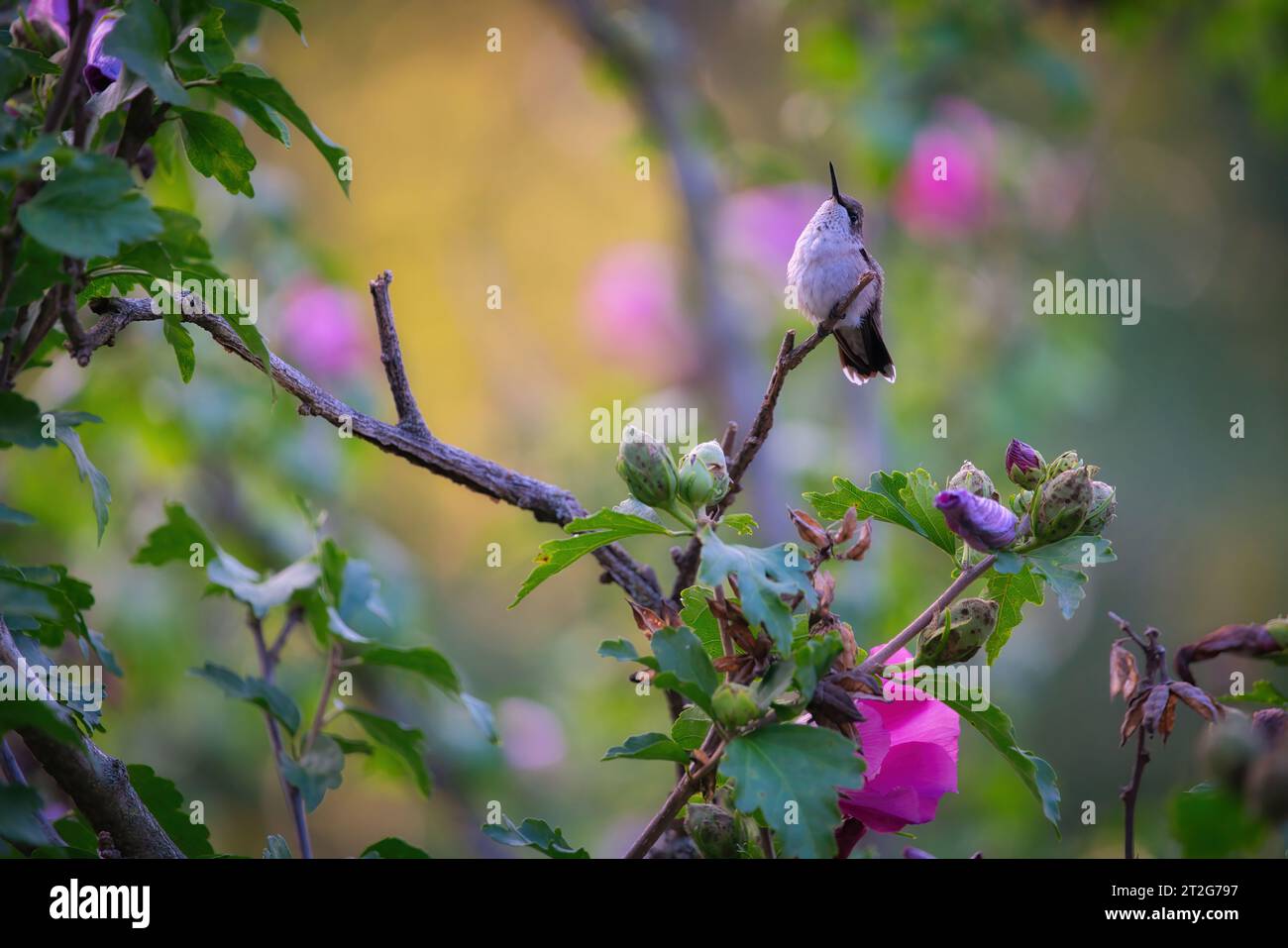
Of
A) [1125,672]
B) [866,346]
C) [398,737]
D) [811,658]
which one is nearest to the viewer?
[811,658]

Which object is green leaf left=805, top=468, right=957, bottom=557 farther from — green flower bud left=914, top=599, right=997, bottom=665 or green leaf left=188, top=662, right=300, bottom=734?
green leaf left=188, top=662, right=300, bottom=734

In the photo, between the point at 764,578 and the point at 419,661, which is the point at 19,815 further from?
the point at 764,578

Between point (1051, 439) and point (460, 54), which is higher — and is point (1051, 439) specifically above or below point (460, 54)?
below

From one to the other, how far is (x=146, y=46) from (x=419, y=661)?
40cm

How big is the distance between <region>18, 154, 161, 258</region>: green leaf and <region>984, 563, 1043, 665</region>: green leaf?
0.51 m

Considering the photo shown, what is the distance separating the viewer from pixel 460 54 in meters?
4.22

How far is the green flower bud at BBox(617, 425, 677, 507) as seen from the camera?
648 millimetres

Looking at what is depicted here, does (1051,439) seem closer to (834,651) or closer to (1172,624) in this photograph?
(1172,624)

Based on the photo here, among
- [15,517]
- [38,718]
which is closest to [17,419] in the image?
[15,517]

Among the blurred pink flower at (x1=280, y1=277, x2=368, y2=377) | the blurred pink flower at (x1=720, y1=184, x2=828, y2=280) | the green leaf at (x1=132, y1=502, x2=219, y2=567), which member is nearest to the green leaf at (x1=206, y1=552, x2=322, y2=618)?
the green leaf at (x1=132, y1=502, x2=219, y2=567)

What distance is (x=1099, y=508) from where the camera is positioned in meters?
0.65

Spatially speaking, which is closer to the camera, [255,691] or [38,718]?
[38,718]
